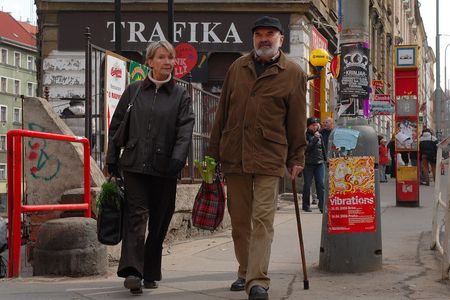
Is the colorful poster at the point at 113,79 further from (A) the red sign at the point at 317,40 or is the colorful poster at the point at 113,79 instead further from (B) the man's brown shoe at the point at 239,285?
(A) the red sign at the point at 317,40

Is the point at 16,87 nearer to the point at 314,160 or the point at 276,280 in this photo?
the point at 314,160

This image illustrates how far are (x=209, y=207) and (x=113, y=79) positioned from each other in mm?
2815

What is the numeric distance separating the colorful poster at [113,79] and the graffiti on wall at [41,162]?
88 centimetres

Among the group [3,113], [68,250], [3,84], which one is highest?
[3,84]

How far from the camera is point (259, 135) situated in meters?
5.39

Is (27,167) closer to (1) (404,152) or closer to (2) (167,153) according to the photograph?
(2) (167,153)

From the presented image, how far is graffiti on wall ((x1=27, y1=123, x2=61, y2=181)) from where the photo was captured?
7.49m

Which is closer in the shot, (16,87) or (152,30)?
(152,30)

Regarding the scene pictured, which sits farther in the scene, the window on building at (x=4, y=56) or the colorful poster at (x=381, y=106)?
the window on building at (x=4, y=56)

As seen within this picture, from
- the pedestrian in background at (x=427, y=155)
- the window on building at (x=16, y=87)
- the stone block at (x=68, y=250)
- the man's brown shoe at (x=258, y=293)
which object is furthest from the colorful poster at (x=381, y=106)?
the window on building at (x=16, y=87)

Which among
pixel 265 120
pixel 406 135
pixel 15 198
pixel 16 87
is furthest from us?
pixel 16 87

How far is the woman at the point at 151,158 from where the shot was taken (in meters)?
5.51

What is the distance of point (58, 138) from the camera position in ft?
22.6

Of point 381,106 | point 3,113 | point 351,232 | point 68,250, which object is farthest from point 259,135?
point 3,113
